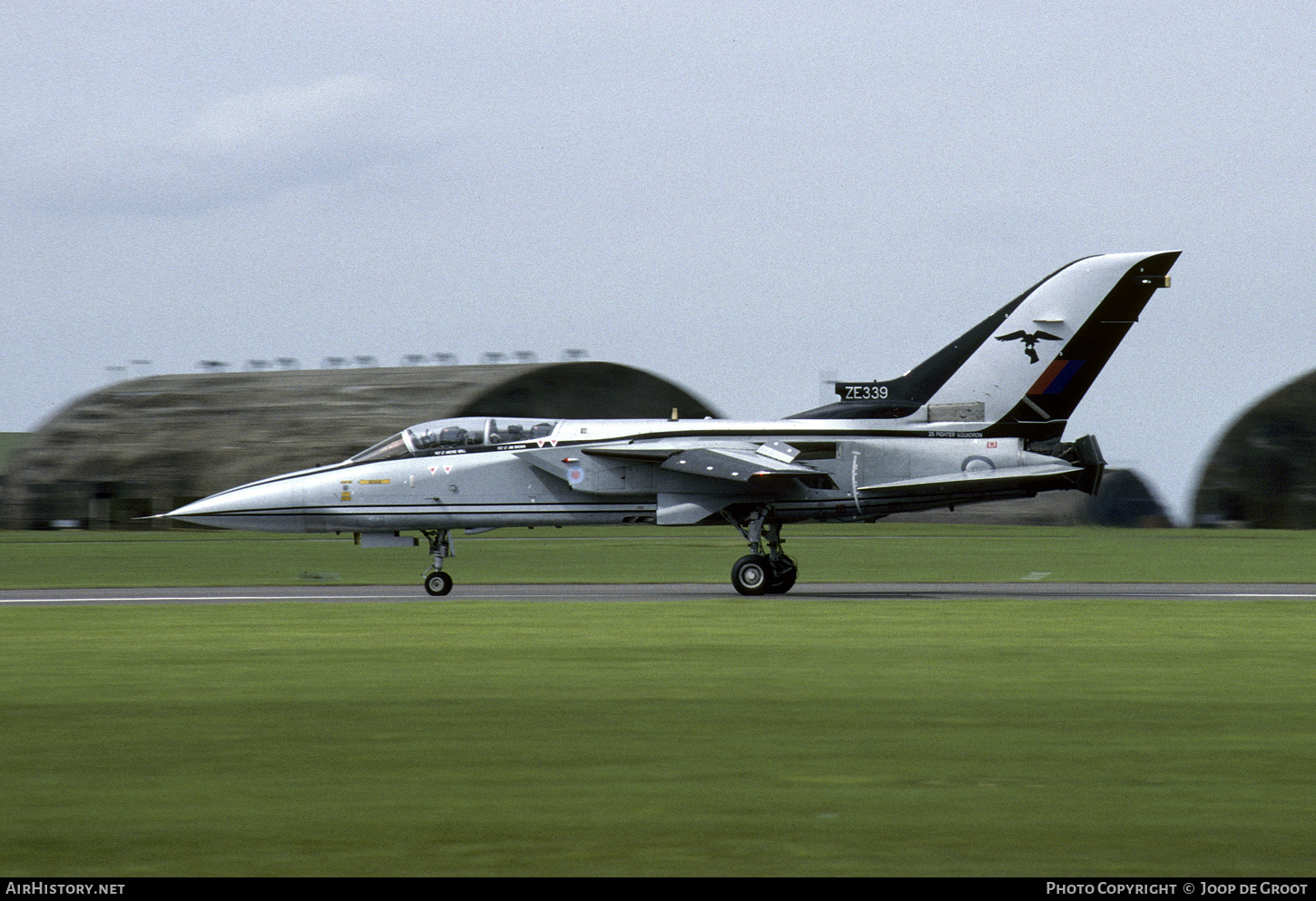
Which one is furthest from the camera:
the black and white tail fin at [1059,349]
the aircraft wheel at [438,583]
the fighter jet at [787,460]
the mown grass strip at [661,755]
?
the black and white tail fin at [1059,349]

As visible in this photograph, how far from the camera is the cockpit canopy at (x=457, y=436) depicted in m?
24.6

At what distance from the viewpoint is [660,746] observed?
8766 millimetres

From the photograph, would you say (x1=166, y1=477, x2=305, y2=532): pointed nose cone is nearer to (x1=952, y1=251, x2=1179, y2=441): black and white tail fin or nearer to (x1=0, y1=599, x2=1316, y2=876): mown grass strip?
(x1=0, y1=599, x2=1316, y2=876): mown grass strip

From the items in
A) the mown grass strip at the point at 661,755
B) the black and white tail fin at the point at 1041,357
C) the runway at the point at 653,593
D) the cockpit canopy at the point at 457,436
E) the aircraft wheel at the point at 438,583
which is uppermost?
the black and white tail fin at the point at 1041,357

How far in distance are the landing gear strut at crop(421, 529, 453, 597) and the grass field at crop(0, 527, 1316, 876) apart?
5.48 m

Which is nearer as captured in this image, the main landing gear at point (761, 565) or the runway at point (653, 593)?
the runway at point (653, 593)

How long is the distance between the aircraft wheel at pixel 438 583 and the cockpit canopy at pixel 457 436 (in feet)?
7.38

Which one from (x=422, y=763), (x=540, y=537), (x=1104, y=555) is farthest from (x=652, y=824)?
(x=540, y=537)

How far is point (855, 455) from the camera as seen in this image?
77.1 ft

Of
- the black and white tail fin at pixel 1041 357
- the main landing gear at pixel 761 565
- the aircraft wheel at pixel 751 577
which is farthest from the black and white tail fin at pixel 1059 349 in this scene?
the aircraft wheel at pixel 751 577

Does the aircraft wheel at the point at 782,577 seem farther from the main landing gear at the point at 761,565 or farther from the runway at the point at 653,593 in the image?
the runway at the point at 653,593

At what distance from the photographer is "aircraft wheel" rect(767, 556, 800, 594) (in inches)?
933

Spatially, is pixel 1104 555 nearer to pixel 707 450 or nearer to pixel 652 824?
pixel 707 450

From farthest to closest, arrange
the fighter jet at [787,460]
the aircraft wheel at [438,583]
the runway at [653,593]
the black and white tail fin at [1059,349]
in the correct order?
the black and white tail fin at [1059,349] → the aircraft wheel at [438,583] → the fighter jet at [787,460] → the runway at [653,593]
